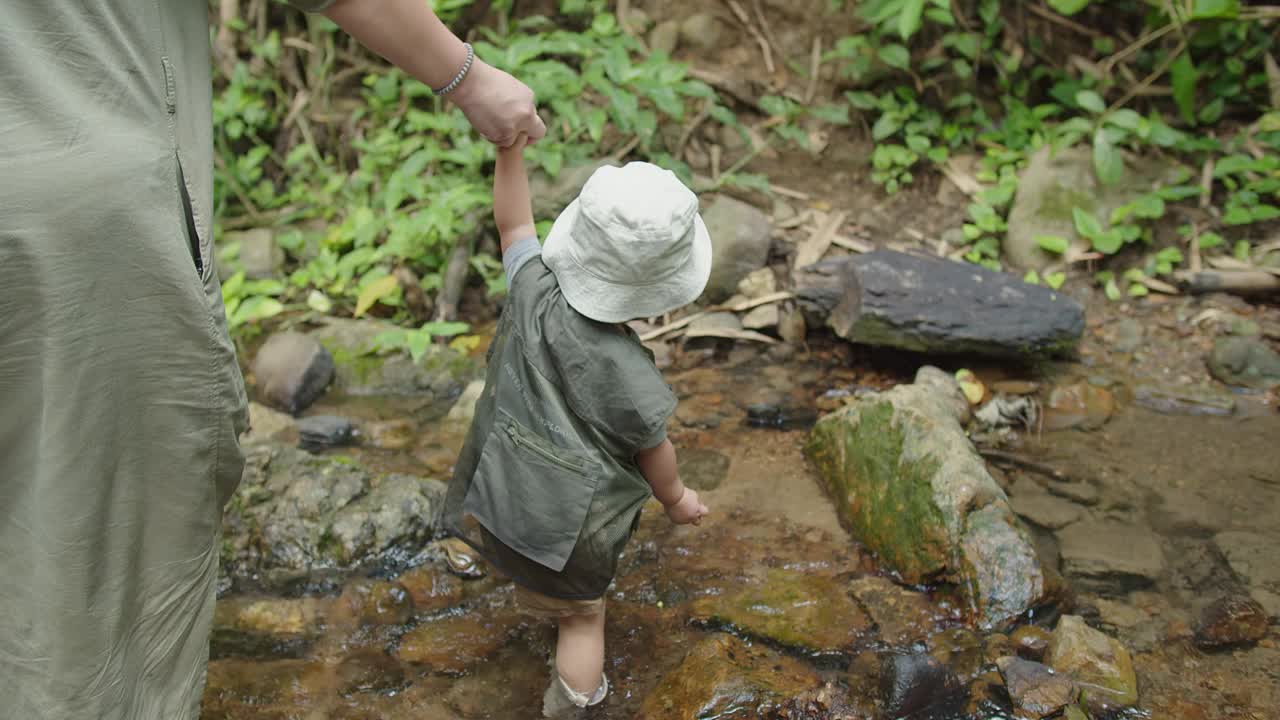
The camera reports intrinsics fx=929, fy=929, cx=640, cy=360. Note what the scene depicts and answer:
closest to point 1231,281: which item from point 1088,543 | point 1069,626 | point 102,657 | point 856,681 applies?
point 1088,543

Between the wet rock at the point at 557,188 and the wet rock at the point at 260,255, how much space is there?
5.00 feet

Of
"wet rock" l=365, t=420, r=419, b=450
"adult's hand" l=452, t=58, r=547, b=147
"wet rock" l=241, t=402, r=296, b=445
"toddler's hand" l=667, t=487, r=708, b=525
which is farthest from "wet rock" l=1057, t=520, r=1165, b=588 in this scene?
"wet rock" l=241, t=402, r=296, b=445

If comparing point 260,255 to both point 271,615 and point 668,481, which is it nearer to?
point 271,615

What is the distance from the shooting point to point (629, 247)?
1.83 m

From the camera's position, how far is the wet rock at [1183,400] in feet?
12.7

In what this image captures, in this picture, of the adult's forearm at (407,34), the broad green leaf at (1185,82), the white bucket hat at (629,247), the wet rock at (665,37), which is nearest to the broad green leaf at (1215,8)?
the broad green leaf at (1185,82)

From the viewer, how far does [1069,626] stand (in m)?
2.49

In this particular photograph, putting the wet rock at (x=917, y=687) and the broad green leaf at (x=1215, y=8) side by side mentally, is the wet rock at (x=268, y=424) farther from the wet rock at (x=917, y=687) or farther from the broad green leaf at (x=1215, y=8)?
the broad green leaf at (x=1215, y=8)

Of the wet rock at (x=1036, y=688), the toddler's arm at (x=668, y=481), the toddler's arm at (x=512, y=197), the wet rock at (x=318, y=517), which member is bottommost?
the wet rock at (x=1036, y=688)

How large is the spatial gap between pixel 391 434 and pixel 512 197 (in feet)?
6.56

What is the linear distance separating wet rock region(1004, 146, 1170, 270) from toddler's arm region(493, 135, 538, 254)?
348 centimetres

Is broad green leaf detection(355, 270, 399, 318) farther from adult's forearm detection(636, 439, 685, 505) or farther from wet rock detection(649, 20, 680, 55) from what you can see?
adult's forearm detection(636, 439, 685, 505)

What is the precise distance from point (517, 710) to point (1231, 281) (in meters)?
4.05

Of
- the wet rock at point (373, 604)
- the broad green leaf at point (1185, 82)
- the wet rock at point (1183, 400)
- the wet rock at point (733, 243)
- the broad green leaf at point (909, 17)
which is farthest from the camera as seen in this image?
the broad green leaf at point (1185, 82)
